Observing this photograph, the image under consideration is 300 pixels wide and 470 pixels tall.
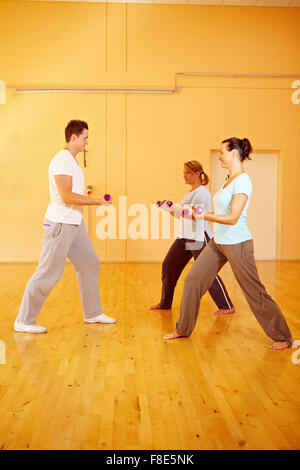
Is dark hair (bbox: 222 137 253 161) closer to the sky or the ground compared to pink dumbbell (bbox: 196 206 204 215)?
closer to the sky

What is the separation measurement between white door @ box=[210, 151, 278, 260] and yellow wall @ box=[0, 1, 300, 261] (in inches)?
8.0

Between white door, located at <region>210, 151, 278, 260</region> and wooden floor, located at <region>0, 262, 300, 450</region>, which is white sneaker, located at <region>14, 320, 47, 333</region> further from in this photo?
white door, located at <region>210, 151, 278, 260</region>

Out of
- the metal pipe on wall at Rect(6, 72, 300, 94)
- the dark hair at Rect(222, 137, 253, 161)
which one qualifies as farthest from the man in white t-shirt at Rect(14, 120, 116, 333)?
the metal pipe on wall at Rect(6, 72, 300, 94)

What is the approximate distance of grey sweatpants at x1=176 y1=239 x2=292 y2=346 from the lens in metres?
2.94

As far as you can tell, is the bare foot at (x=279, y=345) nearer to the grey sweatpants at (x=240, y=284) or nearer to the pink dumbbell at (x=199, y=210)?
the grey sweatpants at (x=240, y=284)

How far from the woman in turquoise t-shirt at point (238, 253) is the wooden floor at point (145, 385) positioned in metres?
0.25

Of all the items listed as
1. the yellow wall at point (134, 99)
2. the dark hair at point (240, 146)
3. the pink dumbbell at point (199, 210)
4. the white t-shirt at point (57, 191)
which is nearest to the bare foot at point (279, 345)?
the pink dumbbell at point (199, 210)

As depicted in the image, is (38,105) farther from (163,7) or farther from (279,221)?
(279,221)

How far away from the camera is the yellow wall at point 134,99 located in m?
7.39

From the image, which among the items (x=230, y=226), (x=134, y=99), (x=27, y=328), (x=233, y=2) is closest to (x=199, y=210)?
(x=230, y=226)

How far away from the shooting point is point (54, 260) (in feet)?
10.9

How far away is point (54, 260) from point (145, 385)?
1.25 meters
